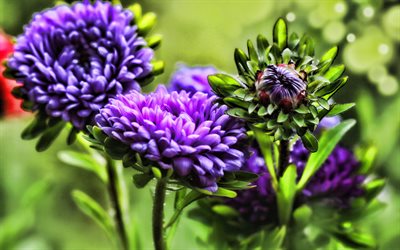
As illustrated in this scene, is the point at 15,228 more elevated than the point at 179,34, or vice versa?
the point at 179,34

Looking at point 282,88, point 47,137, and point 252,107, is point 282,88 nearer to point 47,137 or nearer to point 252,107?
point 252,107

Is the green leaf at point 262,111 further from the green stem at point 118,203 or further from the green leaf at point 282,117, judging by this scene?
the green stem at point 118,203


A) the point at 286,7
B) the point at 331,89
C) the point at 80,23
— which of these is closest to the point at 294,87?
the point at 331,89

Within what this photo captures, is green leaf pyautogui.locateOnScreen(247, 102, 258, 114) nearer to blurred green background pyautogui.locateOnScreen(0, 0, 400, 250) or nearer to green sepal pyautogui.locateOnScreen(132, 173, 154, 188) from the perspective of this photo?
green sepal pyautogui.locateOnScreen(132, 173, 154, 188)

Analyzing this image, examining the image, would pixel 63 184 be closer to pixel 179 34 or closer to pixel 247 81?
pixel 179 34

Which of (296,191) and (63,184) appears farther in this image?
(63,184)

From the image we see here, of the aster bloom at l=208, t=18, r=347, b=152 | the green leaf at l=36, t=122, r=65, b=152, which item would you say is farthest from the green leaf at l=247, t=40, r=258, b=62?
the green leaf at l=36, t=122, r=65, b=152
